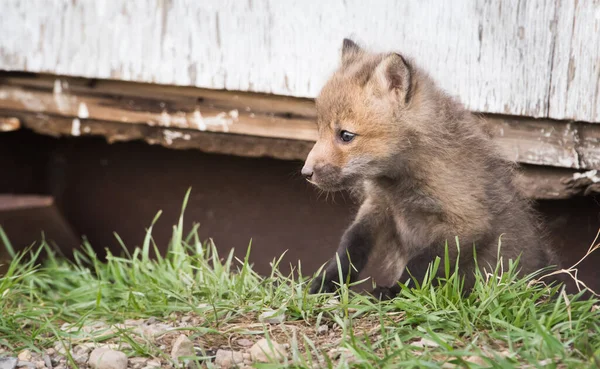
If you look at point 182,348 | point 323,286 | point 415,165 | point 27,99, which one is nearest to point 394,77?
point 415,165

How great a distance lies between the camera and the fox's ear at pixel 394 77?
301 centimetres

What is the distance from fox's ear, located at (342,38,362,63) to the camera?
340cm

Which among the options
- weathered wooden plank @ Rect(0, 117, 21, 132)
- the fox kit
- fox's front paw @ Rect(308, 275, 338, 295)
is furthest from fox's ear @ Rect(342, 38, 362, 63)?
weathered wooden plank @ Rect(0, 117, 21, 132)

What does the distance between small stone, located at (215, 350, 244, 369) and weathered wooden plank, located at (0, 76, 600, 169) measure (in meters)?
1.85

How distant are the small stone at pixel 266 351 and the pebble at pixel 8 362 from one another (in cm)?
89

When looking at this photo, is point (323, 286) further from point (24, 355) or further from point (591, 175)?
point (591, 175)

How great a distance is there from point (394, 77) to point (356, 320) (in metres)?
1.05

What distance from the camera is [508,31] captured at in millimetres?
3697

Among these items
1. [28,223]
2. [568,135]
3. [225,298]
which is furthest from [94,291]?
[568,135]

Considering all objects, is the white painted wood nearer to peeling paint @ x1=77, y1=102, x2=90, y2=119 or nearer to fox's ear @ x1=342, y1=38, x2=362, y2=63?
peeling paint @ x1=77, y1=102, x2=90, y2=119

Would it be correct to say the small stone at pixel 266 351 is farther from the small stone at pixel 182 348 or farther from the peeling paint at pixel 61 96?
the peeling paint at pixel 61 96

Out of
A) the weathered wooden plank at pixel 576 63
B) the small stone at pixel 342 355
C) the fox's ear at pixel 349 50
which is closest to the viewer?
the small stone at pixel 342 355

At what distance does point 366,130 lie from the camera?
3.07 m

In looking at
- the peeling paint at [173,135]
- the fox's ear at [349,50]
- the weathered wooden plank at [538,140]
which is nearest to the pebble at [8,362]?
the fox's ear at [349,50]
